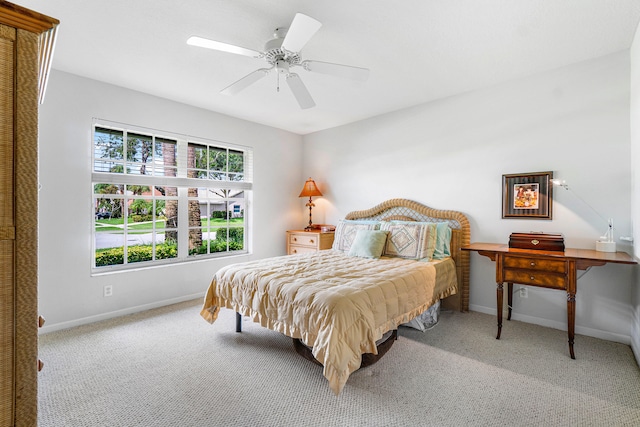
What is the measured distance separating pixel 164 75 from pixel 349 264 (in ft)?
8.79

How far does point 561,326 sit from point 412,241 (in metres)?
1.61

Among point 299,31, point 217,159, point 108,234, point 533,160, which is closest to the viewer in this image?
point 299,31

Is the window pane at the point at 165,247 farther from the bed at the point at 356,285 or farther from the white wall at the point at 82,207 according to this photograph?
the bed at the point at 356,285

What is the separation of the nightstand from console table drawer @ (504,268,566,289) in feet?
8.01

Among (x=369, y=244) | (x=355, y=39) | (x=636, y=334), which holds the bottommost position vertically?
(x=636, y=334)

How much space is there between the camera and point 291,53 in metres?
2.29

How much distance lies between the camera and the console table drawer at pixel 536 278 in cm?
253

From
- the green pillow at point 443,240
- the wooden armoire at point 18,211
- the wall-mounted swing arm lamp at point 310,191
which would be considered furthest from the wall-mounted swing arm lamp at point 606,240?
the wooden armoire at point 18,211

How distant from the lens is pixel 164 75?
3127 millimetres

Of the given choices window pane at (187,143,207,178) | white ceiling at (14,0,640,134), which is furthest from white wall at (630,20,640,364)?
window pane at (187,143,207,178)

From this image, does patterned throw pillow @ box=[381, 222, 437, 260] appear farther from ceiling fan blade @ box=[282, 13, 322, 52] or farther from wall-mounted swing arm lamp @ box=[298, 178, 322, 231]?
ceiling fan blade @ box=[282, 13, 322, 52]

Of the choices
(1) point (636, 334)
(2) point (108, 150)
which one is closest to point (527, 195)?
(1) point (636, 334)

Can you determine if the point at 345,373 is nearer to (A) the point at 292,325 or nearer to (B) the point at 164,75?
(A) the point at 292,325

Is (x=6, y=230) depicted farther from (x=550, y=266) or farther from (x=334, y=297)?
(x=550, y=266)
